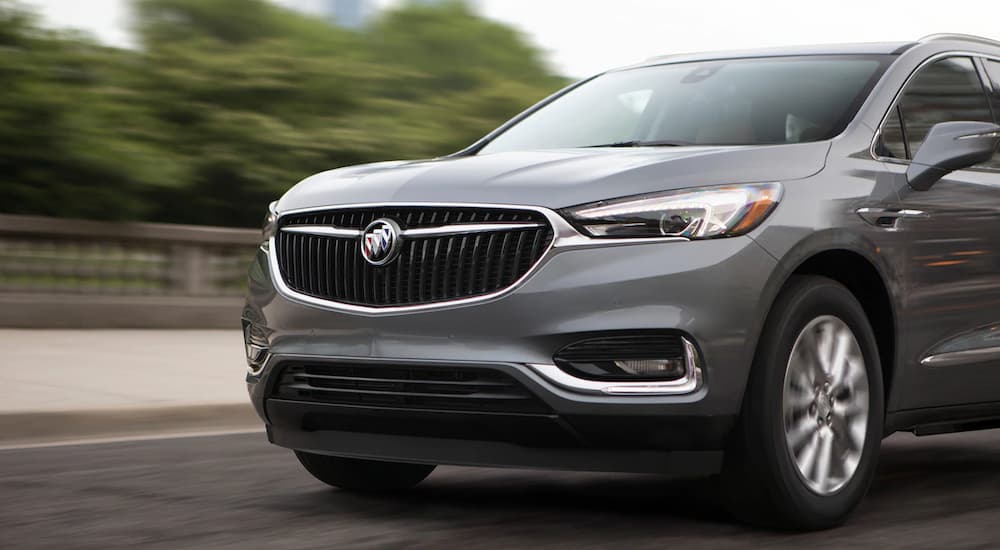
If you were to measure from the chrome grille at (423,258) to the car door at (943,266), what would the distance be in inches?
59.5

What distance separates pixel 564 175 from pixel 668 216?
1.30 feet

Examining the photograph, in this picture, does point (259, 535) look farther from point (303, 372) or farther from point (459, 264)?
point (459, 264)

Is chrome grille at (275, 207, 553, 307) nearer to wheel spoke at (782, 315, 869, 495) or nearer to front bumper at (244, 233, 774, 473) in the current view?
front bumper at (244, 233, 774, 473)

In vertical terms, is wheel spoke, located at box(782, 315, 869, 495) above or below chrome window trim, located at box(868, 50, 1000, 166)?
below

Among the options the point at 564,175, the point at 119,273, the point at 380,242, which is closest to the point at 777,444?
the point at 564,175

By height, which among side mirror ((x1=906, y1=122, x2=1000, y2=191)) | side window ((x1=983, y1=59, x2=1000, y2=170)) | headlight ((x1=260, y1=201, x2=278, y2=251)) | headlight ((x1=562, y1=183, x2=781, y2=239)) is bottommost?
headlight ((x1=260, y1=201, x2=278, y2=251))

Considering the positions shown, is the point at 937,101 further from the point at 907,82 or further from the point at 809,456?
the point at 809,456

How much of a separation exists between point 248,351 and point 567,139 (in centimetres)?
163

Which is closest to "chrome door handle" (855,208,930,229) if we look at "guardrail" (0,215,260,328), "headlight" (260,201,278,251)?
"headlight" (260,201,278,251)

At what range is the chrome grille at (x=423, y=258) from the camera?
499 cm

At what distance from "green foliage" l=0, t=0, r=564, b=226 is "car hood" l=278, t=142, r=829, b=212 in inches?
324

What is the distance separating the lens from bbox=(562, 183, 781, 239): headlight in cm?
494

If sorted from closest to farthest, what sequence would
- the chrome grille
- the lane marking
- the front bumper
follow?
the front bumper → the chrome grille → the lane marking

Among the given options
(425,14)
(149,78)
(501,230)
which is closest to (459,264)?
(501,230)
